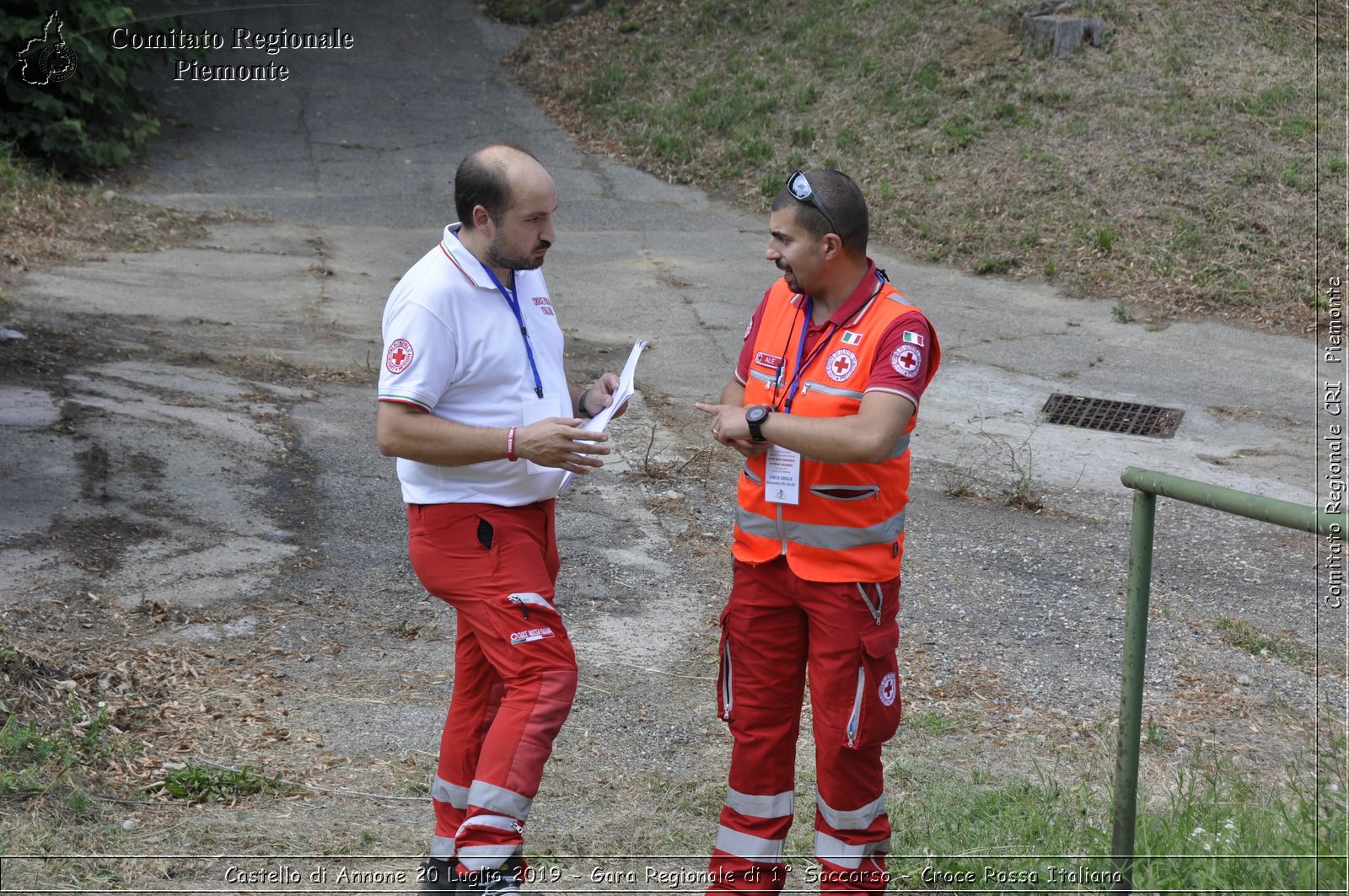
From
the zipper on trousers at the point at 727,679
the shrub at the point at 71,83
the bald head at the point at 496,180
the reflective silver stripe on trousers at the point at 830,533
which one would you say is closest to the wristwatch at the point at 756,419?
the reflective silver stripe on trousers at the point at 830,533

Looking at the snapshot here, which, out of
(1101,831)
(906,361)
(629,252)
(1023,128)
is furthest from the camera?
(1023,128)

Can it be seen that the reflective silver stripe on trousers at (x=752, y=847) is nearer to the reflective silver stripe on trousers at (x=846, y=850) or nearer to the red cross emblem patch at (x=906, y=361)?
the reflective silver stripe on trousers at (x=846, y=850)

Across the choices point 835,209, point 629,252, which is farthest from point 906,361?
point 629,252

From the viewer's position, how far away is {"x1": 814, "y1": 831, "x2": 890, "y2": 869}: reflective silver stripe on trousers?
3.23 meters

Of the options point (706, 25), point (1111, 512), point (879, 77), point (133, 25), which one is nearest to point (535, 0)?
point (706, 25)

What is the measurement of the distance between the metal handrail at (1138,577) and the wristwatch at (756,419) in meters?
0.85

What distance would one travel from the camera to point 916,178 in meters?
14.4

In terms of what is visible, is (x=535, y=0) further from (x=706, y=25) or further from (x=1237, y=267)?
(x=1237, y=267)

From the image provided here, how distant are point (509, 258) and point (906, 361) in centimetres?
103

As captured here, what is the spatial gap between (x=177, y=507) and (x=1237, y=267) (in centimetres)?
986

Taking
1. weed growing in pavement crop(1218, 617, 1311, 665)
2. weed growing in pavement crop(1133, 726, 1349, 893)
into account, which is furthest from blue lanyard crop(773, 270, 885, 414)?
weed growing in pavement crop(1218, 617, 1311, 665)

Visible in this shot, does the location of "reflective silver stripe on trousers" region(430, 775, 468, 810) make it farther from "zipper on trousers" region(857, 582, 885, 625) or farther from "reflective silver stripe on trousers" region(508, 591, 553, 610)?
"zipper on trousers" region(857, 582, 885, 625)

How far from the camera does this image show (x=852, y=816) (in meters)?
3.22

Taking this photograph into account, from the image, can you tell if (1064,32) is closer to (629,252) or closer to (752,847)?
(629,252)
